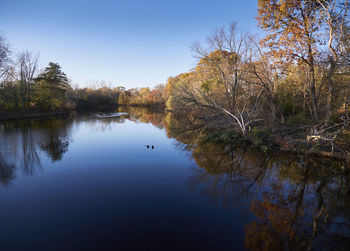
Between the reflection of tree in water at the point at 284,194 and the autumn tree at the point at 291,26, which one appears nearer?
the reflection of tree in water at the point at 284,194

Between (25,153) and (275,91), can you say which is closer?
(25,153)

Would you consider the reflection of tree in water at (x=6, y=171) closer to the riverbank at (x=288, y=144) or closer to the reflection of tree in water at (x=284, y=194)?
the reflection of tree in water at (x=284, y=194)

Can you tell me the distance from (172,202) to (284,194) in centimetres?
338

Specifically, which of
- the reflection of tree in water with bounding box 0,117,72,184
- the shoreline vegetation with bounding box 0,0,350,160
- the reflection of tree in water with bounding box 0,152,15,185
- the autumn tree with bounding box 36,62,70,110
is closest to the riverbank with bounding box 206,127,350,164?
the shoreline vegetation with bounding box 0,0,350,160

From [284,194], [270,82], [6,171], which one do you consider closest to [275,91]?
[270,82]

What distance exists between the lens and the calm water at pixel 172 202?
3691 mm

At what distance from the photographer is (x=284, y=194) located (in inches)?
218

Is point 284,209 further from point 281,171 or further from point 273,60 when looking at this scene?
point 273,60

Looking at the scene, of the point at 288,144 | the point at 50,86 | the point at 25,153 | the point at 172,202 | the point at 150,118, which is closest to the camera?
the point at 172,202

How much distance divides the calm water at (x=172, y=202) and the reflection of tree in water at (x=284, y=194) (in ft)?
0.09

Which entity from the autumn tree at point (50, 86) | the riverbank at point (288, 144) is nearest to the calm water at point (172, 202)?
the riverbank at point (288, 144)

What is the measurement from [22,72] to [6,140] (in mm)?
24097

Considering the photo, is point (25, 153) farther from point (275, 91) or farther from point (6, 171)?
point (275, 91)

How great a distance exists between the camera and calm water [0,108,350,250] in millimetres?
3691
